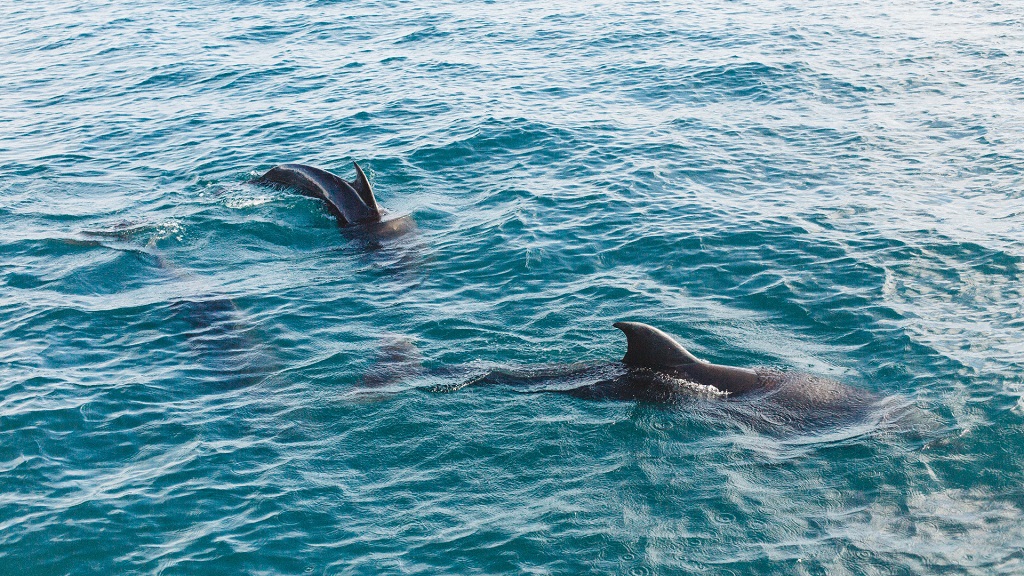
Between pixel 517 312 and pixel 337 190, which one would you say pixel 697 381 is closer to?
pixel 517 312

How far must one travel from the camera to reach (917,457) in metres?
9.66

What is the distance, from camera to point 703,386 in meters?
10.8

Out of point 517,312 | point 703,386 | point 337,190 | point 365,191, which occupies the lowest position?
point 517,312

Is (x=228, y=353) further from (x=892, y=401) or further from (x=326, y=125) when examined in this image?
(x=326, y=125)

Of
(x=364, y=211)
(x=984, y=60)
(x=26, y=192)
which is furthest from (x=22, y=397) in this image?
(x=984, y=60)

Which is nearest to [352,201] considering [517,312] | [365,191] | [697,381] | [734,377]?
[365,191]

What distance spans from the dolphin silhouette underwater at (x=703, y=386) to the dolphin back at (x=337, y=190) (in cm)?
619

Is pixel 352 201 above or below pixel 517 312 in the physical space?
above

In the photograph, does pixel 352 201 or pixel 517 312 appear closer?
pixel 517 312

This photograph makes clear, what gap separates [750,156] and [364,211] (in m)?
8.74

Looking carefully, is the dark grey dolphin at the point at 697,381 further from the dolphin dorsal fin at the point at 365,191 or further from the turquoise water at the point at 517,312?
the dolphin dorsal fin at the point at 365,191

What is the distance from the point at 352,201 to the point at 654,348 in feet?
26.6

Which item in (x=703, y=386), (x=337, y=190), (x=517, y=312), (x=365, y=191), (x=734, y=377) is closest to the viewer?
(x=703, y=386)

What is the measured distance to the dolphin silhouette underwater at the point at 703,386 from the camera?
10.5 metres
